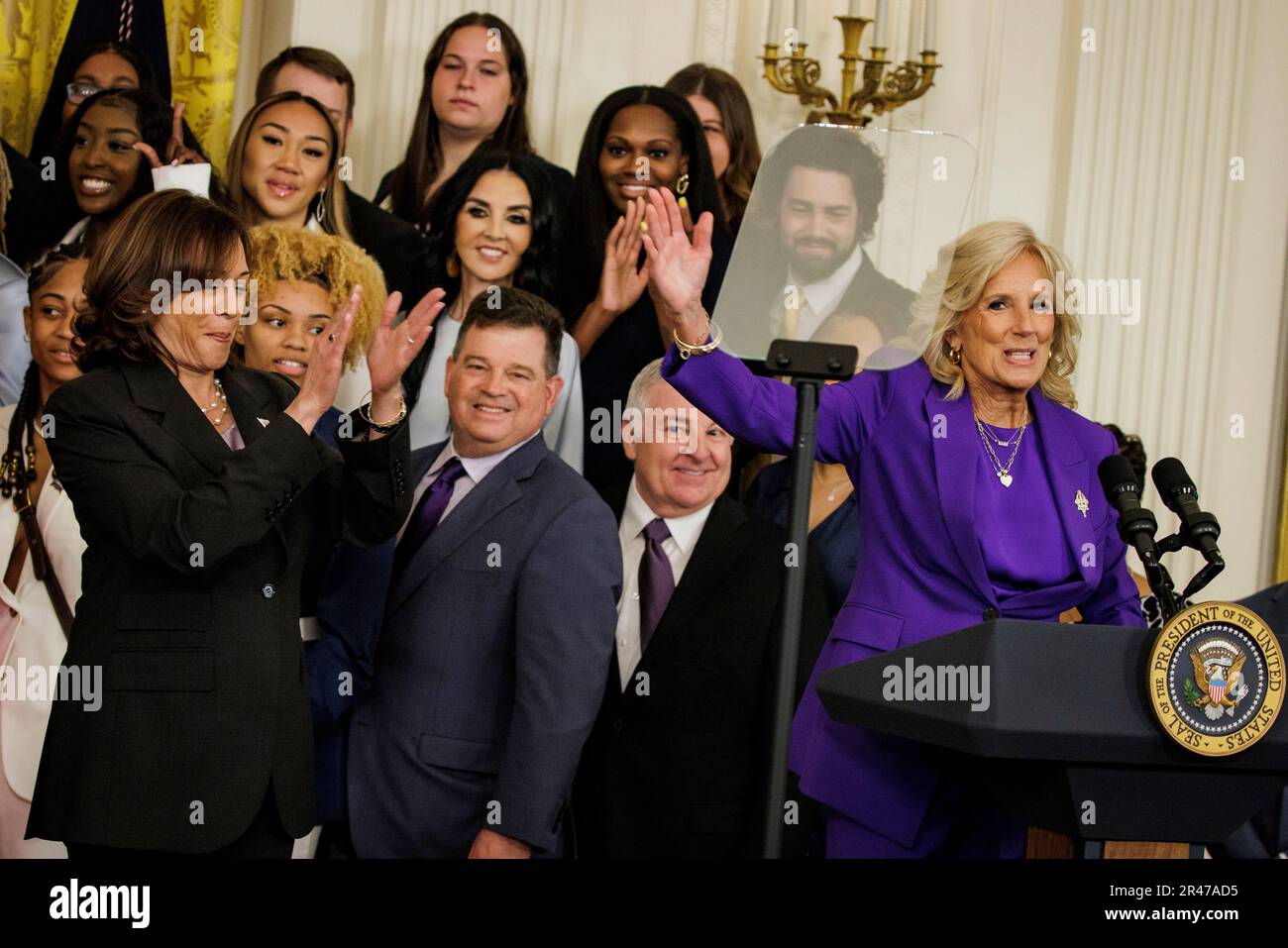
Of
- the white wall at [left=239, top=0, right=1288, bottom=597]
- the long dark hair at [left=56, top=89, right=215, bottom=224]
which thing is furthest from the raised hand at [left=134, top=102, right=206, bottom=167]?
the white wall at [left=239, top=0, right=1288, bottom=597]

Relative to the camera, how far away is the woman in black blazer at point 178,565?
8.89 ft

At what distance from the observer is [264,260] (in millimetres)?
4086

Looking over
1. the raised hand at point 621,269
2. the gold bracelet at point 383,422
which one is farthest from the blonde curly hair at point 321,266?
the gold bracelet at point 383,422

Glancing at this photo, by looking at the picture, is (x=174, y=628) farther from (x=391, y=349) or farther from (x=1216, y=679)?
(x=1216, y=679)

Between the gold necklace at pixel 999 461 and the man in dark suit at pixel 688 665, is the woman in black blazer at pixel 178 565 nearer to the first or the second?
the man in dark suit at pixel 688 665

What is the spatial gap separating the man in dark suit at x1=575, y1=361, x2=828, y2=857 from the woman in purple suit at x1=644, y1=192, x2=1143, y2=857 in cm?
66

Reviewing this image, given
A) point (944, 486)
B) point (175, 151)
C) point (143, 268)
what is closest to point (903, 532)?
point (944, 486)

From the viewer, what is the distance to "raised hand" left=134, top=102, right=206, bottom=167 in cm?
452

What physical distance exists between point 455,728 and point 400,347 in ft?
2.95

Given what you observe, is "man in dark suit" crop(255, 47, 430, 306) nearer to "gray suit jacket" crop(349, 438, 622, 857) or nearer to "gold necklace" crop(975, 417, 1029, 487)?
"gray suit jacket" crop(349, 438, 622, 857)
